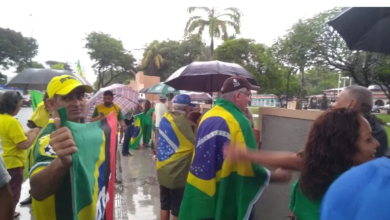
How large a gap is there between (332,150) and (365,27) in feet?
6.27

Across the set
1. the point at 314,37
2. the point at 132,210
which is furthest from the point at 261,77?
the point at 132,210

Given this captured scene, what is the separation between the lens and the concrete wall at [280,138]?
Result: 118 inches

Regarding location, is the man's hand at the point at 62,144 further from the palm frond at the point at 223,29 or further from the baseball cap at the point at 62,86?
the palm frond at the point at 223,29

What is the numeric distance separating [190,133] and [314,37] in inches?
474

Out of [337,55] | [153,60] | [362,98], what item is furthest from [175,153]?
[153,60]

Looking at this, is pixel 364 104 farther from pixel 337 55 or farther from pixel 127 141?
pixel 337 55

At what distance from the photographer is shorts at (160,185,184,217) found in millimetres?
3963

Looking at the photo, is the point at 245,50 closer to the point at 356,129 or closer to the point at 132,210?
the point at 132,210

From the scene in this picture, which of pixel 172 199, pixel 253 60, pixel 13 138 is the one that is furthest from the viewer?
pixel 253 60

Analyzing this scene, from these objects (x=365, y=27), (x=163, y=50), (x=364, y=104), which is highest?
(x=163, y=50)

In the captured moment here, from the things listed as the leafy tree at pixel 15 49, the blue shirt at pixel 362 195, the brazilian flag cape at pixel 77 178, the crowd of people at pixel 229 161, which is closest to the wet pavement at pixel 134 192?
the crowd of people at pixel 229 161

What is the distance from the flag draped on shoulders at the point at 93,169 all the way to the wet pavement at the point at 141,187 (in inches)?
125

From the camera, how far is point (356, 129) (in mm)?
1624

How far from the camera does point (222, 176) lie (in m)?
2.68
